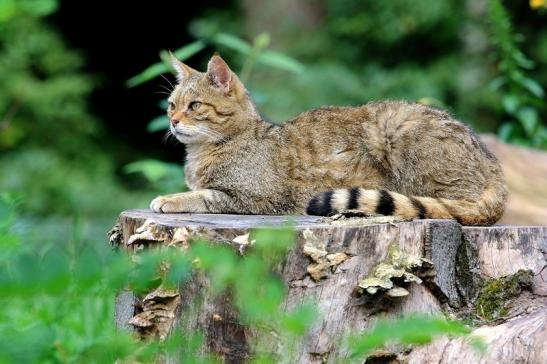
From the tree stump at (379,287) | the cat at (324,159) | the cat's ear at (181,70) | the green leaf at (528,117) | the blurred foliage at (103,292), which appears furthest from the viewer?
the green leaf at (528,117)

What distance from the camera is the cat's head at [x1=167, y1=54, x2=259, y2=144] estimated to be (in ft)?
14.2

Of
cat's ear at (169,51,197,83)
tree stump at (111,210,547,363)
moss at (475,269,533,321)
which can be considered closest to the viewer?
tree stump at (111,210,547,363)

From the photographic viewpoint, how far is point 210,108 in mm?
4355

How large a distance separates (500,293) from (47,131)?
6938mm

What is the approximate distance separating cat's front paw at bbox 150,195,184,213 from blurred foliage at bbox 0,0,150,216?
174 inches

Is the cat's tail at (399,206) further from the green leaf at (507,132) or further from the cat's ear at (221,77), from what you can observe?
the green leaf at (507,132)

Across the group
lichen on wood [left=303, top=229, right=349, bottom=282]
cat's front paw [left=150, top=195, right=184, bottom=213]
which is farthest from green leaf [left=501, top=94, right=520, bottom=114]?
lichen on wood [left=303, top=229, right=349, bottom=282]

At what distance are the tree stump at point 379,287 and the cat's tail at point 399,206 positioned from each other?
0.65 feet

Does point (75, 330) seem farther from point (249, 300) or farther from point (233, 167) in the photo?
point (233, 167)

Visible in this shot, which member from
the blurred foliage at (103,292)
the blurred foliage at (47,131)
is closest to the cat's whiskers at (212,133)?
the blurred foliage at (103,292)

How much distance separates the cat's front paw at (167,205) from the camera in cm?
376

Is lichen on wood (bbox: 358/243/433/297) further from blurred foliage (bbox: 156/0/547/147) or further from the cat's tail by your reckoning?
blurred foliage (bbox: 156/0/547/147)

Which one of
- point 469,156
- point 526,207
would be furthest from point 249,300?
point 526,207

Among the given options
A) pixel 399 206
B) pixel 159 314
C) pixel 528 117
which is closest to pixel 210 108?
pixel 399 206
